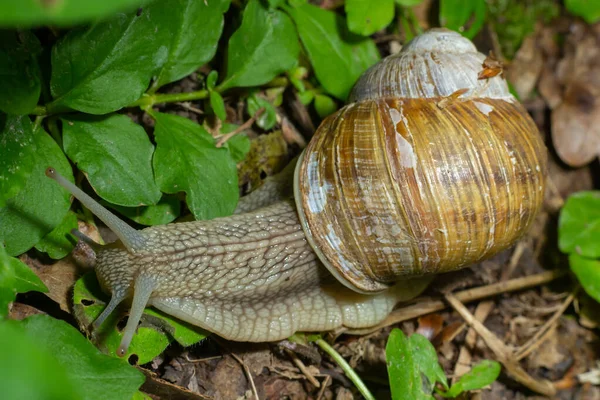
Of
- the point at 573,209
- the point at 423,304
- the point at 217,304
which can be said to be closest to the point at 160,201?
the point at 217,304

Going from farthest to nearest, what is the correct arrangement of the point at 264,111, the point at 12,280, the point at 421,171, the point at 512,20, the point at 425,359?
the point at 512,20, the point at 264,111, the point at 425,359, the point at 421,171, the point at 12,280

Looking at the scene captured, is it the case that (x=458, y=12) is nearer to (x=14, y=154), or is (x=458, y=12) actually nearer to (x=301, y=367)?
(x=301, y=367)

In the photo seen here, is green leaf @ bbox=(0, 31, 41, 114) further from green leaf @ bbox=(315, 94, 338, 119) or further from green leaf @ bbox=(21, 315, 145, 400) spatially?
green leaf @ bbox=(315, 94, 338, 119)

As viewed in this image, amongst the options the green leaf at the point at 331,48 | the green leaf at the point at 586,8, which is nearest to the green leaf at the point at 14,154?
the green leaf at the point at 331,48

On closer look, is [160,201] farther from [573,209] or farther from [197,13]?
[573,209]

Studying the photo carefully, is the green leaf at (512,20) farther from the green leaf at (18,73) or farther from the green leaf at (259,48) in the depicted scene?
the green leaf at (18,73)

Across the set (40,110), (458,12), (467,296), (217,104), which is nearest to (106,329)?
(40,110)
